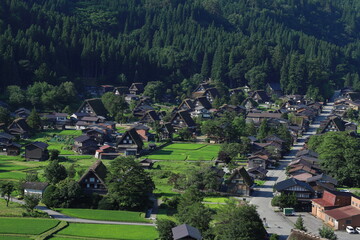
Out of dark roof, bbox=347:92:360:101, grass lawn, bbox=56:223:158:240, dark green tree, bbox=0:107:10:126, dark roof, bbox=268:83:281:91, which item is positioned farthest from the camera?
dark roof, bbox=268:83:281:91

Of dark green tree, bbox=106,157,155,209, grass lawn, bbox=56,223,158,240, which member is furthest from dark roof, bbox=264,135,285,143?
grass lawn, bbox=56,223,158,240

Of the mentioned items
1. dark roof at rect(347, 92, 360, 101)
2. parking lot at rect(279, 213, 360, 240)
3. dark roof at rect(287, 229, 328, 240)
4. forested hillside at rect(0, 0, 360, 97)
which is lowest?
parking lot at rect(279, 213, 360, 240)

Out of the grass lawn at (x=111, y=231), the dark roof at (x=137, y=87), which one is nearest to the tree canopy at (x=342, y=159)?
the grass lawn at (x=111, y=231)

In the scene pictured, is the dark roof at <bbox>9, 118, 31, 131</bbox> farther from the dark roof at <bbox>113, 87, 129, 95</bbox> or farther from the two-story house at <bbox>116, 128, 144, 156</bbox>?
the dark roof at <bbox>113, 87, 129, 95</bbox>

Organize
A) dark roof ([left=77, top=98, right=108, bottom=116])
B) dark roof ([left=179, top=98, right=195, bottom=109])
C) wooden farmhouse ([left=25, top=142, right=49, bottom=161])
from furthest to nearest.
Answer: dark roof ([left=179, top=98, right=195, bottom=109]) → dark roof ([left=77, top=98, right=108, bottom=116]) → wooden farmhouse ([left=25, top=142, right=49, bottom=161])

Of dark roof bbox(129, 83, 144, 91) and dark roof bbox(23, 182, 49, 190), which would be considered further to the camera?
dark roof bbox(129, 83, 144, 91)

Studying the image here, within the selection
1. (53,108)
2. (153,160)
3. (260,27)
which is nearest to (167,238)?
(153,160)

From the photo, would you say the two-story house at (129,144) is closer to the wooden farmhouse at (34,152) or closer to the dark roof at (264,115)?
the wooden farmhouse at (34,152)

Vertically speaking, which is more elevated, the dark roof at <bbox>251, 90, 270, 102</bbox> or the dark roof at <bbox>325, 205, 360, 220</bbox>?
the dark roof at <bbox>251, 90, 270, 102</bbox>
